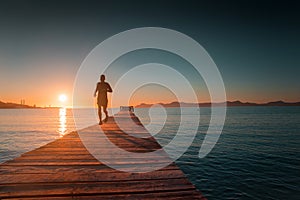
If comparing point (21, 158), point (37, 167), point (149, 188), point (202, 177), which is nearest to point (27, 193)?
point (37, 167)

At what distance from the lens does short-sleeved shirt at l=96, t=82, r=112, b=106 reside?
1194 cm

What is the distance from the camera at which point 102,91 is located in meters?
12.0

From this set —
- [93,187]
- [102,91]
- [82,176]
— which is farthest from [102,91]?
[93,187]

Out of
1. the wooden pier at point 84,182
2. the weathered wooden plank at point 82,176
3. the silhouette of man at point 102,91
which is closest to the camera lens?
the wooden pier at point 84,182

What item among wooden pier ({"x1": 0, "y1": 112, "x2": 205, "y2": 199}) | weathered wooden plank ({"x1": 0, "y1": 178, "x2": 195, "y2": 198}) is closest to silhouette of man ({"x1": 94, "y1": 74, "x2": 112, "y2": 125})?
wooden pier ({"x1": 0, "y1": 112, "x2": 205, "y2": 199})

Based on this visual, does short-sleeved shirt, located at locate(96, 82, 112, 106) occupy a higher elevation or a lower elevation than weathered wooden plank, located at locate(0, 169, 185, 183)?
higher

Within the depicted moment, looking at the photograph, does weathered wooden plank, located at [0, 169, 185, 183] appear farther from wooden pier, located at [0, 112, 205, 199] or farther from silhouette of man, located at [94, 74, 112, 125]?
silhouette of man, located at [94, 74, 112, 125]

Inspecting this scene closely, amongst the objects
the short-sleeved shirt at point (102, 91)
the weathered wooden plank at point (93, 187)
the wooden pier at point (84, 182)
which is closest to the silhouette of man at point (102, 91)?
the short-sleeved shirt at point (102, 91)

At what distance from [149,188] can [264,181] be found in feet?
36.9

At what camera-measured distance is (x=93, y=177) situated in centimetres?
364

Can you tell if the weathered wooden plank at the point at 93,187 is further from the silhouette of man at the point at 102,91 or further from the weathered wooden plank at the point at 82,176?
the silhouette of man at the point at 102,91

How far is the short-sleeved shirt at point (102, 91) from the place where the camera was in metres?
11.9

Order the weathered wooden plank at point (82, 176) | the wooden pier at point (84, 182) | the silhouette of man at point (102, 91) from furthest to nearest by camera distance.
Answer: the silhouette of man at point (102, 91)
the weathered wooden plank at point (82, 176)
the wooden pier at point (84, 182)

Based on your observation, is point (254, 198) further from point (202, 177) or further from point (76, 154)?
point (76, 154)
